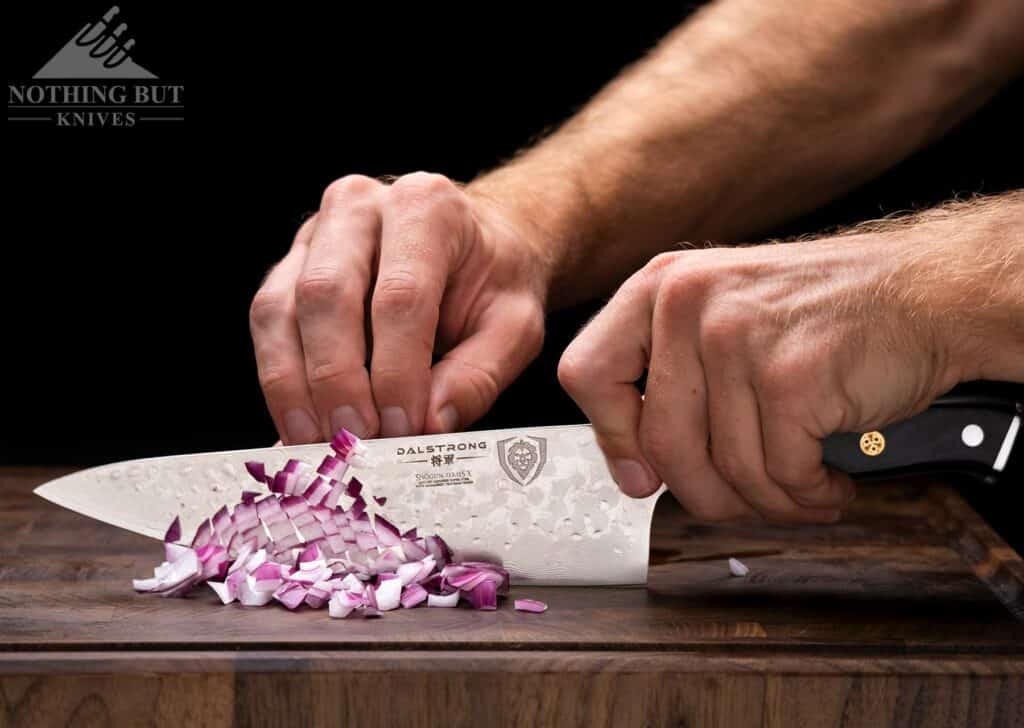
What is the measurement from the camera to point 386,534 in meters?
1.36

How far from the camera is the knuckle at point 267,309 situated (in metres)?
1.46

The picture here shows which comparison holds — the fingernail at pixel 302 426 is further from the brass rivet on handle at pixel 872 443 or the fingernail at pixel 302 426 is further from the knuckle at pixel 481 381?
the brass rivet on handle at pixel 872 443

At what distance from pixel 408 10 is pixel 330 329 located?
2.99 feet

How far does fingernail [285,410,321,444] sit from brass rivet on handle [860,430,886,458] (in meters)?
0.56

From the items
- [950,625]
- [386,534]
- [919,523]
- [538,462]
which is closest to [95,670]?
[386,534]

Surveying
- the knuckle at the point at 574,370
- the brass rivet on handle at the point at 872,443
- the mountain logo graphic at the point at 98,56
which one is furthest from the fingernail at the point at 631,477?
the mountain logo graphic at the point at 98,56

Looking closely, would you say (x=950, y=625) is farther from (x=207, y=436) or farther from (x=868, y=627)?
(x=207, y=436)

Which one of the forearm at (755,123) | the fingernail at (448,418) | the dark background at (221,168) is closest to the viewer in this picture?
the fingernail at (448,418)

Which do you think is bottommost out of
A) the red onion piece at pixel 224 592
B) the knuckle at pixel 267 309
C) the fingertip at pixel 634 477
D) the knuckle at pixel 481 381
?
the red onion piece at pixel 224 592

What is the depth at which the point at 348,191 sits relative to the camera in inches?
60.3

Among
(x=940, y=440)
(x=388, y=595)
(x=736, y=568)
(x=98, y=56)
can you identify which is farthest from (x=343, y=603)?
(x=98, y=56)

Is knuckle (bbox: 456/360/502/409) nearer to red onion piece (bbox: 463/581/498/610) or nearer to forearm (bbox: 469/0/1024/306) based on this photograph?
red onion piece (bbox: 463/581/498/610)

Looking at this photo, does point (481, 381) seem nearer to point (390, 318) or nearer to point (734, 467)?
point (390, 318)

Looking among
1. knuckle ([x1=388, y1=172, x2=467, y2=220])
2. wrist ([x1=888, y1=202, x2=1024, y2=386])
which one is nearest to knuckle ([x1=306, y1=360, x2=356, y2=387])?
knuckle ([x1=388, y1=172, x2=467, y2=220])
